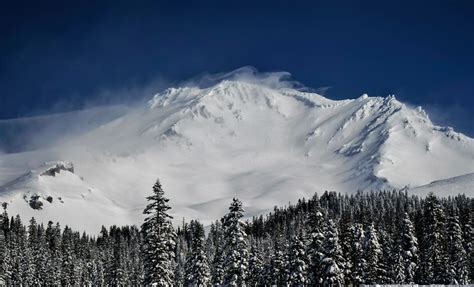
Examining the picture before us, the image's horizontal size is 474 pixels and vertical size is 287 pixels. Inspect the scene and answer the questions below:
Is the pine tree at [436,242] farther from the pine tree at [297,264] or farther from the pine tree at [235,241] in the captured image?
the pine tree at [235,241]

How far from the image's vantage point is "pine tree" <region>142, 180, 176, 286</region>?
79062mm

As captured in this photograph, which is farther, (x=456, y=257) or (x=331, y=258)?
(x=456, y=257)

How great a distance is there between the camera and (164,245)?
79062 millimetres

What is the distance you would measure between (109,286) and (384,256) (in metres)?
97.1

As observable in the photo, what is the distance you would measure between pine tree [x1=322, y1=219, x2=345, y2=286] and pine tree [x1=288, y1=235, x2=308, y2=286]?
28.4 ft

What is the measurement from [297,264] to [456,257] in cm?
2778

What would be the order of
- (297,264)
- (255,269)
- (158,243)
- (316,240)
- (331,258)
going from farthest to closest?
(255,269), (297,264), (316,240), (331,258), (158,243)

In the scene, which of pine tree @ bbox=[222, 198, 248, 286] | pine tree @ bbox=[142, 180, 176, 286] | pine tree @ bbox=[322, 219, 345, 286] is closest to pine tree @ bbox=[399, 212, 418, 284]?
pine tree @ bbox=[322, 219, 345, 286]

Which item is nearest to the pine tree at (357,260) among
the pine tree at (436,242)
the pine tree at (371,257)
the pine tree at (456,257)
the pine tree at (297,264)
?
the pine tree at (371,257)

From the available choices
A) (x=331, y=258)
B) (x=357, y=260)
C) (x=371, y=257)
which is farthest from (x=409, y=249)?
(x=331, y=258)

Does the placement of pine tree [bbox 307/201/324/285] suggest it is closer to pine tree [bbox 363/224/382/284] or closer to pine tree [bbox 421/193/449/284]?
pine tree [bbox 363/224/382/284]

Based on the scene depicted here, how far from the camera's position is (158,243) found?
79062 millimetres

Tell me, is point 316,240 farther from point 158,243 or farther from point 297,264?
point 158,243

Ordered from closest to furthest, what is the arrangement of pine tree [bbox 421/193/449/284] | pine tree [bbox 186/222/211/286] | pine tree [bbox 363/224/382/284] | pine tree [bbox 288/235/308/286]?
pine tree [bbox 421/193/449/284] < pine tree [bbox 288/235/308/286] < pine tree [bbox 363/224/382/284] < pine tree [bbox 186/222/211/286]
